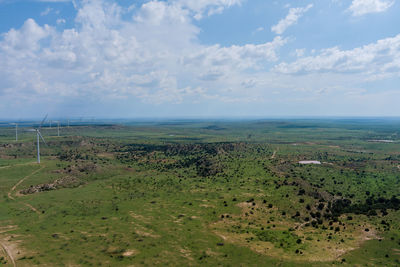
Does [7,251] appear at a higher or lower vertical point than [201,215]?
higher

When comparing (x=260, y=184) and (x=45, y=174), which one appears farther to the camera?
(x=45, y=174)

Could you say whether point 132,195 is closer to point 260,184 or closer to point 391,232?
point 260,184

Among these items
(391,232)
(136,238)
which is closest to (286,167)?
(391,232)

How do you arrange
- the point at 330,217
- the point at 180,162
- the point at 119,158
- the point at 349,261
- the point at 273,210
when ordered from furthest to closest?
the point at 119,158 → the point at 180,162 → the point at 273,210 → the point at 330,217 → the point at 349,261

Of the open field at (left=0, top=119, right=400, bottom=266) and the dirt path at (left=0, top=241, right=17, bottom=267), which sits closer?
the dirt path at (left=0, top=241, right=17, bottom=267)

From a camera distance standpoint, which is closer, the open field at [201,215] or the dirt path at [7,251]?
the dirt path at [7,251]

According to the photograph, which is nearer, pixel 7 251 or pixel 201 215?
pixel 7 251

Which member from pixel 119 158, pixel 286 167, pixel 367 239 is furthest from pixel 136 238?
pixel 119 158

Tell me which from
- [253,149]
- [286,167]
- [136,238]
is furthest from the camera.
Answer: [253,149]

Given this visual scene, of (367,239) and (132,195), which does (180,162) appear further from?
(367,239)
